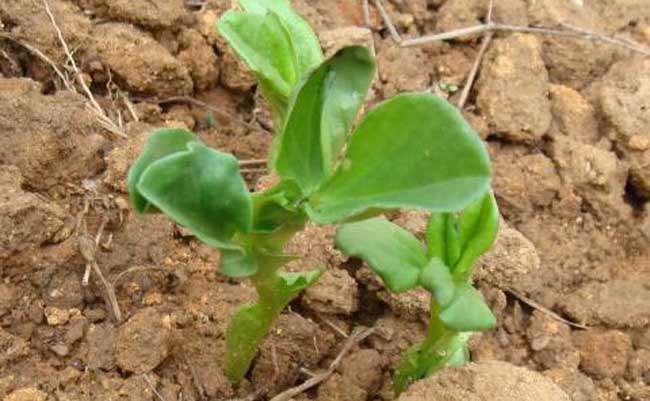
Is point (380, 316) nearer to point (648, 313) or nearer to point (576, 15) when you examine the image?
point (648, 313)

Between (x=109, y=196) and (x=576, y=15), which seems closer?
(x=109, y=196)

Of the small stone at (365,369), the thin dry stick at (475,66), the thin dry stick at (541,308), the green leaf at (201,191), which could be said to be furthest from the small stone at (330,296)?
the thin dry stick at (475,66)

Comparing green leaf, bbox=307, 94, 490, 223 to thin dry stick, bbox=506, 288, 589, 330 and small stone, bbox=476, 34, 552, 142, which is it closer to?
thin dry stick, bbox=506, 288, 589, 330

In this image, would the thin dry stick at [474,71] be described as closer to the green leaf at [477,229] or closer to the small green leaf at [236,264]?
the green leaf at [477,229]

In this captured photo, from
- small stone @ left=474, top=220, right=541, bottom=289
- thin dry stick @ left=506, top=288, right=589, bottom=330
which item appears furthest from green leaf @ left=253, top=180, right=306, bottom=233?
thin dry stick @ left=506, top=288, right=589, bottom=330

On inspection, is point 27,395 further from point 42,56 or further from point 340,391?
point 42,56

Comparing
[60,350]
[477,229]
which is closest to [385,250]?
[477,229]

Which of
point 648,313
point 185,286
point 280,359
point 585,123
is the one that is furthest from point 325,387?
point 585,123

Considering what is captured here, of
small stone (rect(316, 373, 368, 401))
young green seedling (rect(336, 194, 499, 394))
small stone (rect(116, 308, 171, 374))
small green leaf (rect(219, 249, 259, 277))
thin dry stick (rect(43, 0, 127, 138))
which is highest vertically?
small green leaf (rect(219, 249, 259, 277))
